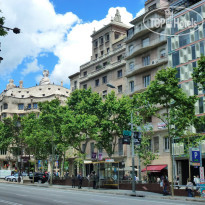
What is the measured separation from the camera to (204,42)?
40281 mm

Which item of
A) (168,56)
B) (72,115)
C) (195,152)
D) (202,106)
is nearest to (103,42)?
(168,56)

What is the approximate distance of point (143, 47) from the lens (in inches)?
1908

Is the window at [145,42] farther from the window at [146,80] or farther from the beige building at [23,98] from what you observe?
the beige building at [23,98]

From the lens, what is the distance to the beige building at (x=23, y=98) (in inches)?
3447

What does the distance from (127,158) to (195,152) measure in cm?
2699

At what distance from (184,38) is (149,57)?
23.1ft

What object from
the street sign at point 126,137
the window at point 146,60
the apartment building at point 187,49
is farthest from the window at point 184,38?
the street sign at point 126,137

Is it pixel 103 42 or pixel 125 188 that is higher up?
pixel 103 42

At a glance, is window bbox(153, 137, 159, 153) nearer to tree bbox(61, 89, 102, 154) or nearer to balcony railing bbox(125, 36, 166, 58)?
tree bbox(61, 89, 102, 154)

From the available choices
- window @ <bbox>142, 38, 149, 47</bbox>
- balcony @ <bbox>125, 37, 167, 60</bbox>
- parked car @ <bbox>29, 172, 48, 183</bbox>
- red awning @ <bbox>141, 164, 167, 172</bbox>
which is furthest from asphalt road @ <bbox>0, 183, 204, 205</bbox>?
window @ <bbox>142, 38, 149, 47</bbox>

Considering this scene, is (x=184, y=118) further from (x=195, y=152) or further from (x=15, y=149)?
(x=15, y=149)

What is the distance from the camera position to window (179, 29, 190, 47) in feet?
140

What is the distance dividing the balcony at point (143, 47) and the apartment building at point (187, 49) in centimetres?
163

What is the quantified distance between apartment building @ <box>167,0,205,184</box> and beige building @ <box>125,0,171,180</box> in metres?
1.64
